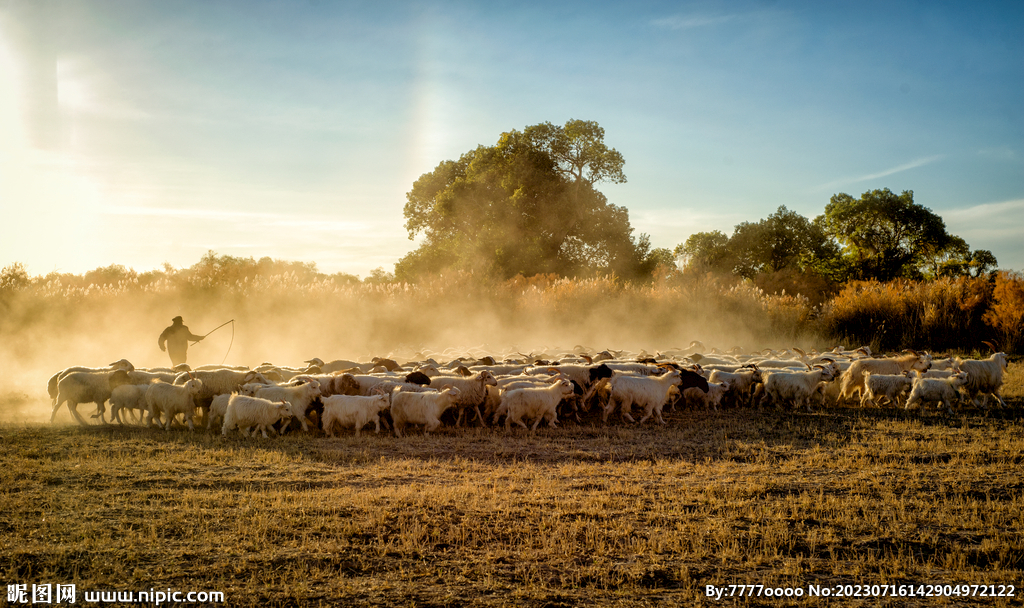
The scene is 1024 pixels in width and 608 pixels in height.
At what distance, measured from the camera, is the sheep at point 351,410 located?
A: 11734 mm

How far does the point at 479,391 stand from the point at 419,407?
154cm

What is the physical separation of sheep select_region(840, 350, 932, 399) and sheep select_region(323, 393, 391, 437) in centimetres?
1116

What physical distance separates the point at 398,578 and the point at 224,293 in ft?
86.0

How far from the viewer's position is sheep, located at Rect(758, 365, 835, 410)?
47.0 ft

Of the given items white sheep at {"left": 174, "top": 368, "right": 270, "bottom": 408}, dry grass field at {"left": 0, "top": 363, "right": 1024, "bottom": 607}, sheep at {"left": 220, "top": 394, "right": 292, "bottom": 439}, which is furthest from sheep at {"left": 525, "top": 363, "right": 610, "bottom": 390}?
white sheep at {"left": 174, "top": 368, "right": 270, "bottom": 408}

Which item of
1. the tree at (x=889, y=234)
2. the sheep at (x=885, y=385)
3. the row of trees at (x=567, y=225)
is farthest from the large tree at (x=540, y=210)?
the sheep at (x=885, y=385)

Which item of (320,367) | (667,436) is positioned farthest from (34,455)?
(667,436)

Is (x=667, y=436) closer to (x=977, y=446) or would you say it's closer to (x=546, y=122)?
(x=977, y=446)

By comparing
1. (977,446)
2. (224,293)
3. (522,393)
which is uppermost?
(224,293)

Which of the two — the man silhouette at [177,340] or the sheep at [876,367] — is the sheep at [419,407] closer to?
the man silhouette at [177,340]

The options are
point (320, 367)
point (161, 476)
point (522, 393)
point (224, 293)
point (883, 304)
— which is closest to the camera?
point (161, 476)

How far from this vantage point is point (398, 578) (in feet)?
18.1

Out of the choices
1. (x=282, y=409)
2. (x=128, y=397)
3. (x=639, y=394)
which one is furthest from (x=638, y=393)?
(x=128, y=397)

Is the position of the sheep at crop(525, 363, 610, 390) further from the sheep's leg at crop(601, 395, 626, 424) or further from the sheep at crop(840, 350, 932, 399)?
the sheep at crop(840, 350, 932, 399)
